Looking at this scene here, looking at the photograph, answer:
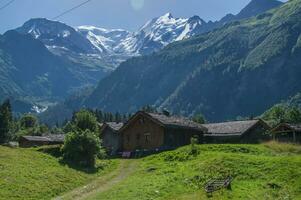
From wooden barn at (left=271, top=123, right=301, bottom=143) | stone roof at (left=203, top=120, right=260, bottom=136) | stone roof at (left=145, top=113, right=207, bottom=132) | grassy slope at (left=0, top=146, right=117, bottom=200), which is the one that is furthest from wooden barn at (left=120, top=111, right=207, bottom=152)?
grassy slope at (left=0, top=146, right=117, bottom=200)

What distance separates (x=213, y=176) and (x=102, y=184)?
10.6 meters

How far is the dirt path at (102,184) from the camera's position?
41494 millimetres

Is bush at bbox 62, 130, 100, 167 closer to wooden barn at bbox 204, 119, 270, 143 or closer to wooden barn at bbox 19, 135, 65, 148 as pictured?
wooden barn at bbox 204, 119, 270, 143

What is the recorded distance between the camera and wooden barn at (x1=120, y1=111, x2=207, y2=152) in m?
79.2

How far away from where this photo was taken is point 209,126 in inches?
3708

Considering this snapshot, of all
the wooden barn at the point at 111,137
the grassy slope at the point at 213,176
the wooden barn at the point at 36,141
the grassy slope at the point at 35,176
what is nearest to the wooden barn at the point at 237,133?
the wooden barn at the point at 111,137

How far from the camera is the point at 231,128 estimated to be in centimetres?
8738

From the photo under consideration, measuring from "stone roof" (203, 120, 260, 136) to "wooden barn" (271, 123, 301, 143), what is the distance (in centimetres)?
401

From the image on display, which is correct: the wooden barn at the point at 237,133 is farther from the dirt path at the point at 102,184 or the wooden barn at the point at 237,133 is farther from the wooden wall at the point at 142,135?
the dirt path at the point at 102,184

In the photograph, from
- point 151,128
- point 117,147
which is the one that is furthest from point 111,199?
point 117,147

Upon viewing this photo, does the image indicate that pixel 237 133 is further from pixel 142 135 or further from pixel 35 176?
pixel 35 176

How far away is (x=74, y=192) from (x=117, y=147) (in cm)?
4498

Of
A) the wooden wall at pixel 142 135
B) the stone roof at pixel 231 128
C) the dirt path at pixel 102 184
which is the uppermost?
the stone roof at pixel 231 128

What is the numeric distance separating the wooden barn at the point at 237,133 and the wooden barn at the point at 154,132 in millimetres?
3396
